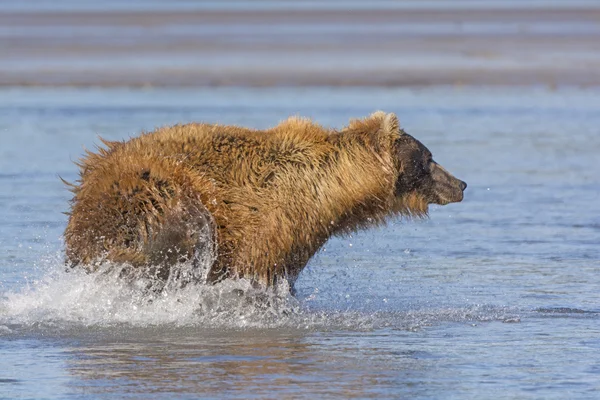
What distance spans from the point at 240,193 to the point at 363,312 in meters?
1.08

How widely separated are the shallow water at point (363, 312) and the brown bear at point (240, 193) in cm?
25

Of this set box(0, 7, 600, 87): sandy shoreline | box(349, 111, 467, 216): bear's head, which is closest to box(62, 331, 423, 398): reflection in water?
box(349, 111, 467, 216): bear's head

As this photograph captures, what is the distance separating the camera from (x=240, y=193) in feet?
23.5

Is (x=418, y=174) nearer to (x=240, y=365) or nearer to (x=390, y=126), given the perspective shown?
(x=390, y=126)

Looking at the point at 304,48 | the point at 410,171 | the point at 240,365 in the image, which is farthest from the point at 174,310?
the point at 304,48

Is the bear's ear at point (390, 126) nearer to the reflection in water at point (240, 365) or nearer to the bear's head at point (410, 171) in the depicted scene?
the bear's head at point (410, 171)

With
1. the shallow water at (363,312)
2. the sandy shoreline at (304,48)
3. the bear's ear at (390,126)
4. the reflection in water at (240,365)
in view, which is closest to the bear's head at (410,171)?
the bear's ear at (390,126)

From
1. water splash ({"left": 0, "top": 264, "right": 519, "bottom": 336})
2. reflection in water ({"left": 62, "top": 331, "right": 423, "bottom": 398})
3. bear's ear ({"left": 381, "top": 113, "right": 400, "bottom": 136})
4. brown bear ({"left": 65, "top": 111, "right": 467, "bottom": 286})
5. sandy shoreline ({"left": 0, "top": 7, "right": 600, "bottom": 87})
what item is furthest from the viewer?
sandy shoreline ({"left": 0, "top": 7, "right": 600, "bottom": 87})

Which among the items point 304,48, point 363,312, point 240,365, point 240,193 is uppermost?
point 304,48

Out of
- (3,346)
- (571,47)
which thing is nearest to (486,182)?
(3,346)

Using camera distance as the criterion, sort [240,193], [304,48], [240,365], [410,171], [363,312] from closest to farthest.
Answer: [240,365], [240,193], [363,312], [410,171], [304,48]

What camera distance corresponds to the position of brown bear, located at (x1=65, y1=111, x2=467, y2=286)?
6934 mm

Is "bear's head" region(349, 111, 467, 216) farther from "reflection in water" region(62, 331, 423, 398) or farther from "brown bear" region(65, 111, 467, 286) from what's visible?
"reflection in water" region(62, 331, 423, 398)

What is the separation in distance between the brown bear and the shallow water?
25 centimetres
